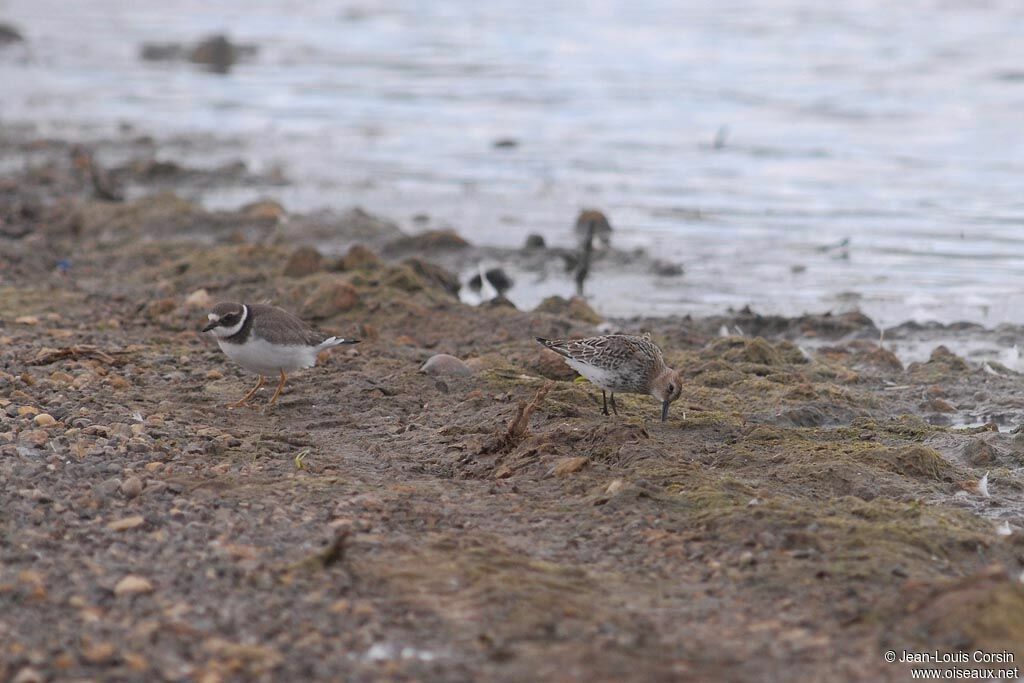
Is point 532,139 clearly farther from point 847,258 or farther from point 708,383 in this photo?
point 708,383

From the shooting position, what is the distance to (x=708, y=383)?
856 cm

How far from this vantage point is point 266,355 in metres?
7.77

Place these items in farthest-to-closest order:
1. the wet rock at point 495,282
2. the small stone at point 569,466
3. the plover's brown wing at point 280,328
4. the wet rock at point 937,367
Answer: the wet rock at point 495,282
the wet rock at point 937,367
the plover's brown wing at point 280,328
the small stone at point 569,466

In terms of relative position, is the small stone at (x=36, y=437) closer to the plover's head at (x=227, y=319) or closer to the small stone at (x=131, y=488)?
the small stone at (x=131, y=488)

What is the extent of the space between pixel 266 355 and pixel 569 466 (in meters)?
2.28

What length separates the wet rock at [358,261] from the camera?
36.1 feet

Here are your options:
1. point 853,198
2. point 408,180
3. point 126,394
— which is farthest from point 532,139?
point 126,394

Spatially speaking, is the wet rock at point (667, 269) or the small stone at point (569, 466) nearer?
the small stone at point (569, 466)

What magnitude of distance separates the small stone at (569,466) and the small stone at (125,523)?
2093 millimetres

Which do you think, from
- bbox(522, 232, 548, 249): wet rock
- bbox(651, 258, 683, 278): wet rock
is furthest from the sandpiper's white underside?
bbox(522, 232, 548, 249): wet rock

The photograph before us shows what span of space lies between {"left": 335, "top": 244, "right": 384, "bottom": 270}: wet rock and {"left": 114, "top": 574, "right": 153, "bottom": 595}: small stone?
624 cm

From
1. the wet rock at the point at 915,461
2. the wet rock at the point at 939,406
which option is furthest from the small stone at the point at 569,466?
the wet rock at the point at 939,406

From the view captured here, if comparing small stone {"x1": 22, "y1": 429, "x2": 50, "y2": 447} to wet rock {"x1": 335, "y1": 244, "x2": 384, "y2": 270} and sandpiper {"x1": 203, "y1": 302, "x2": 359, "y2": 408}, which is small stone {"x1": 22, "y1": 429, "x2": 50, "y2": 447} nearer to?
sandpiper {"x1": 203, "y1": 302, "x2": 359, "y2": 408}

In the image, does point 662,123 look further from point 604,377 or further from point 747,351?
point 604,377
